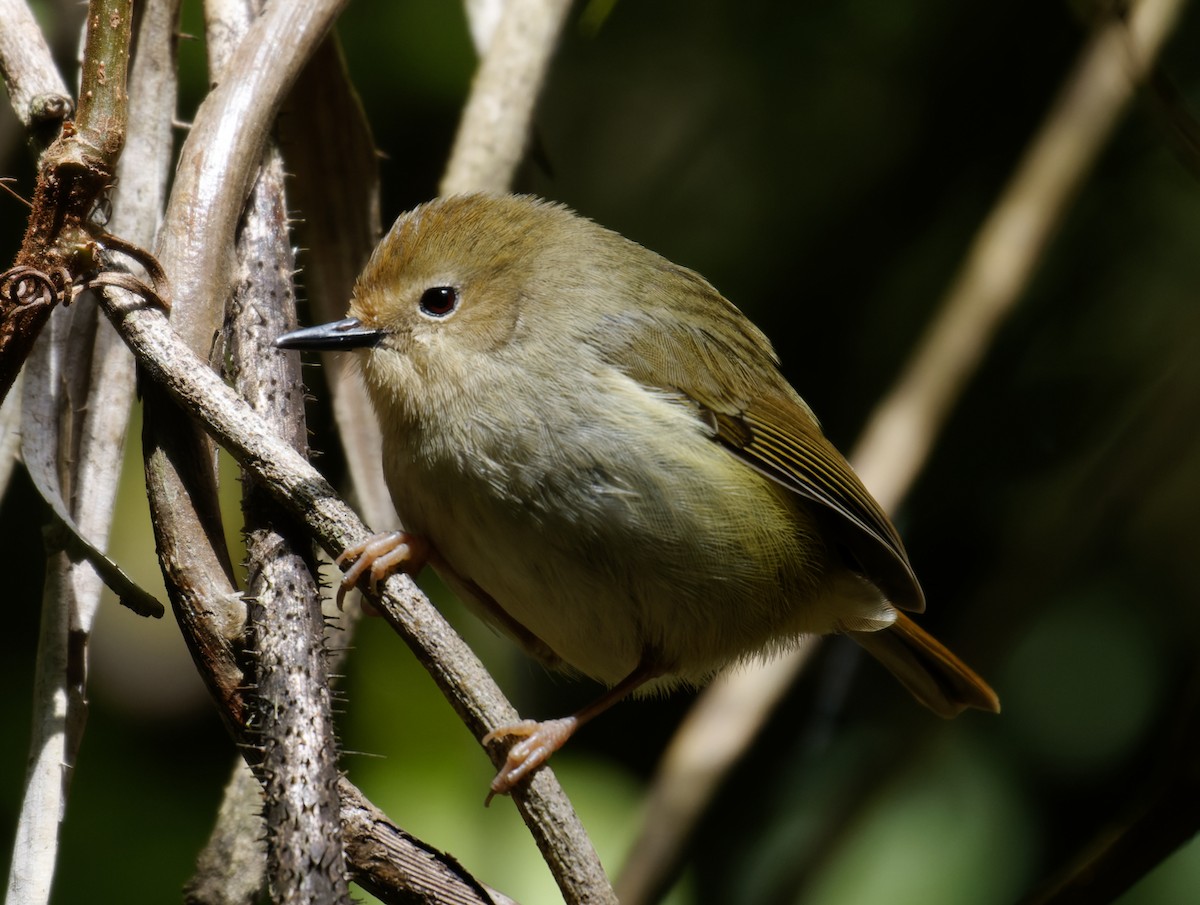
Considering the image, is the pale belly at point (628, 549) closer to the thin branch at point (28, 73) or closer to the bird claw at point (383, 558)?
the bird claw at point (383, 558)

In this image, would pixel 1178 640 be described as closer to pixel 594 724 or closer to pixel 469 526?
pixel 594 724

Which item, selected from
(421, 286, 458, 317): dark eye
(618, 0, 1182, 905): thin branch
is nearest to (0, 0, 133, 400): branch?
(421, 286, 458, 317): dark eye

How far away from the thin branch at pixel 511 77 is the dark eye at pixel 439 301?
0.31 metres

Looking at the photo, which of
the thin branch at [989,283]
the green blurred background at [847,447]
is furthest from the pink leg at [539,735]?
the green blurred background at [847,447]

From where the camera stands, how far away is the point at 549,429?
2.47 meters

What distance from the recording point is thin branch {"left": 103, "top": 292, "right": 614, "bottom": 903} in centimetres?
175

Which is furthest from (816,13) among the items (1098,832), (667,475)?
(1098,832)

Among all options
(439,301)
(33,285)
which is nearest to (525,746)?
(439,301)

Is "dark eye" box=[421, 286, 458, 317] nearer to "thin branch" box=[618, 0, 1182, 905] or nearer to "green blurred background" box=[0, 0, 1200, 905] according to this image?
"green blurred background" box=[0, 0, 1200, 905]

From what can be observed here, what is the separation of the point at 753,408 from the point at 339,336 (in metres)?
0.97

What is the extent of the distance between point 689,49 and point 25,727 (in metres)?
3.04

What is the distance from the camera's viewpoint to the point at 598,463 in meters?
2.45

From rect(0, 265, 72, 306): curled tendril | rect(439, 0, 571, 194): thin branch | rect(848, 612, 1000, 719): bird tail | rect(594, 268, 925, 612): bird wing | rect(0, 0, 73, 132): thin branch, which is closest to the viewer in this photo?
rect(0, 265, 72, 306): curled tendril

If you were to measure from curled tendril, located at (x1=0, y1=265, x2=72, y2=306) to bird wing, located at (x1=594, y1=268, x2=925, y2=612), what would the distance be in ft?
3.93
